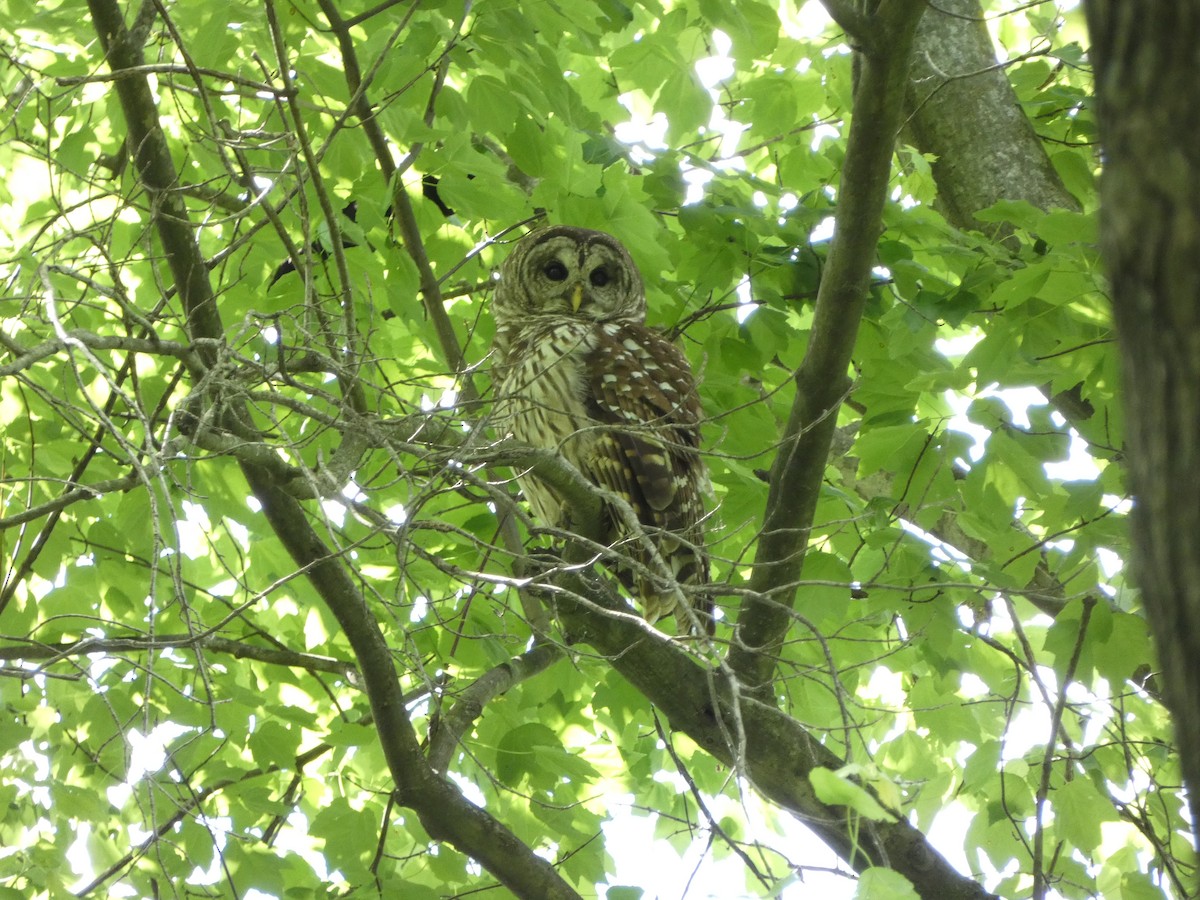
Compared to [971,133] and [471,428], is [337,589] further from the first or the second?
[971,133]

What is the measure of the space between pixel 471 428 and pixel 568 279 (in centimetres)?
246

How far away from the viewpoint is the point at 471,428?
3135 millimetres

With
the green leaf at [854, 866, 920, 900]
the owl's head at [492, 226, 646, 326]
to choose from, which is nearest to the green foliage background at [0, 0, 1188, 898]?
the owl's head at [492, 226, 646, 326]

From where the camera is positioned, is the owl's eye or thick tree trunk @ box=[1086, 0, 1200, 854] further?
the owl's eye

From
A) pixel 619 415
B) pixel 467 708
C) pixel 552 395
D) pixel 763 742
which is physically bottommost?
pixel 763 742

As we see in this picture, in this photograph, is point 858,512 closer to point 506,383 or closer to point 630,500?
point 630,500

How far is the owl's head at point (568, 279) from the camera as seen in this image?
17.8ft

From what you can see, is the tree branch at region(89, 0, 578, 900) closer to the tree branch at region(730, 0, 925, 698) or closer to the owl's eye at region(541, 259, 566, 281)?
the tree branch at region(730, 0, 925, 698)

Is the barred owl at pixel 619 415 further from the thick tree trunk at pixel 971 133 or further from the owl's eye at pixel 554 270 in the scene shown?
the thick tree trunk at pixel 971 133

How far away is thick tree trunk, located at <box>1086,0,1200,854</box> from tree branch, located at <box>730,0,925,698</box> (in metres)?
1.89

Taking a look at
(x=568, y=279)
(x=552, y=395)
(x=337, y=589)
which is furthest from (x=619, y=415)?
(x=337, y=589)

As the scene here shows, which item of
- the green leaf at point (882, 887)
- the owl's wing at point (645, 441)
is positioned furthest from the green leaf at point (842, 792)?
the owl's wing at point (645, 441)

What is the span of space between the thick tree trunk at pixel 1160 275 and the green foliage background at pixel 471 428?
221cm

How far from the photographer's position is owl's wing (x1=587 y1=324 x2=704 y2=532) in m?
4.53
